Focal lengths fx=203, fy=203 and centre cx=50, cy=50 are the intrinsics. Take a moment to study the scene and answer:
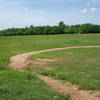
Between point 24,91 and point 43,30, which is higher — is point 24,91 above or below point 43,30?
below

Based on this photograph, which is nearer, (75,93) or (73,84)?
(75,93)

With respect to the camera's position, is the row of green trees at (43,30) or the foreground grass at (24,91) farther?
the row of green trees at (43,30)

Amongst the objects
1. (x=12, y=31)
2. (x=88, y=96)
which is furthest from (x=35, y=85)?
(x=12, y=31)

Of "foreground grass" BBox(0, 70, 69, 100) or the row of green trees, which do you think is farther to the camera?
the row of green trees

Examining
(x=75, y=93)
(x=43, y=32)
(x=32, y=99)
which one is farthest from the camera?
(x=43, y=32)

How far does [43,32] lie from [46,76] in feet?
161

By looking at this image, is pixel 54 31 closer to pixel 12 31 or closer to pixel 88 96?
pixel 12 31

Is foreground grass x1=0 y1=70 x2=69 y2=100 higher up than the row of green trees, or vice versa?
the row of green trees

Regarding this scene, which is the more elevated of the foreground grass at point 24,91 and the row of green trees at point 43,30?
the row of green trees at point 43,30

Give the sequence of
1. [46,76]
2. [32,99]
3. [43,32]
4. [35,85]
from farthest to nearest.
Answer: [43,32]
[46,76]
[35,85]
[32,99]

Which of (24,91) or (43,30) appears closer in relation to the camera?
(24,91)

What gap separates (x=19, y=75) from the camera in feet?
25.7

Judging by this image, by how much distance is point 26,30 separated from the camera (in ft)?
187

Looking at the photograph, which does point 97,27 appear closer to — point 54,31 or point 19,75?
point 54,31
